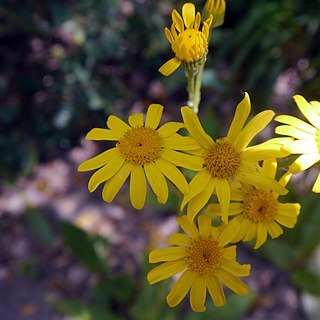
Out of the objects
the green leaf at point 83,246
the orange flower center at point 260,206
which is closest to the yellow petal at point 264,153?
the orange flower center at point 260,206

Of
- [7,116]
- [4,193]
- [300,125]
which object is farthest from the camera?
[4,193]

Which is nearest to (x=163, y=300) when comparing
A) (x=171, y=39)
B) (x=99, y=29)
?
(x=171, y=39)

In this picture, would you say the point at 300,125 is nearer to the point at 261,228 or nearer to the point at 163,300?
the point at 261,228

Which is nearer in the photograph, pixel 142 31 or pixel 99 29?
pixel 99 29

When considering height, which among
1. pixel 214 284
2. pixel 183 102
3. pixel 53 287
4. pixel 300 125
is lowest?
pixel 53 287

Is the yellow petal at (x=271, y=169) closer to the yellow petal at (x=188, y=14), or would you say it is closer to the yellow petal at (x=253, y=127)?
the yellow petal at (x=253, y=127)

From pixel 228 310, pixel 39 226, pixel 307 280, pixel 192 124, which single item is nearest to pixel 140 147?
pixel 192 124
